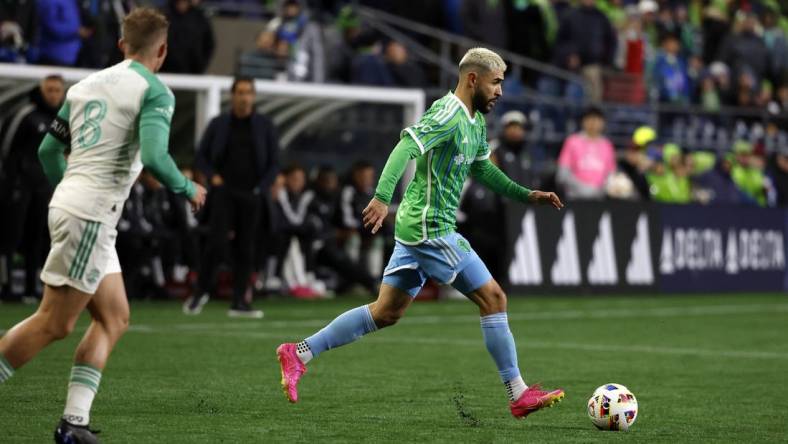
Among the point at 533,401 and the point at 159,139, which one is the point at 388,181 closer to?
the point at 533,401

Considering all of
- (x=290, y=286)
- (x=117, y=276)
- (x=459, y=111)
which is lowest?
(x=290, y=286)

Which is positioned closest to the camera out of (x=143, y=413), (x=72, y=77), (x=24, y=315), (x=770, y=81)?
(x=143, y=413)

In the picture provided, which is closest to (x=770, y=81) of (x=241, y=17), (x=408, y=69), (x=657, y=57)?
(x=657, y=57)

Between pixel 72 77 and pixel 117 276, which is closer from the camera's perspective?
pixel 117 276

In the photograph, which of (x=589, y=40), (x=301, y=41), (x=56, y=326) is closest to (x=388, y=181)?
(x=56, y=326)

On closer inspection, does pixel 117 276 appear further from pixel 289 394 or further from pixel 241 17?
pixel 241 17

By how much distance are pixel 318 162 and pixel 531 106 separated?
168 inches

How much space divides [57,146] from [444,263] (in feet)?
7.73

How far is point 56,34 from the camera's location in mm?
17516

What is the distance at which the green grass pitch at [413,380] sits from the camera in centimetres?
780

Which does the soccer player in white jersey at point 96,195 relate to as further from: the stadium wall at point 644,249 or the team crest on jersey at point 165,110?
the stadium wall at point 644,249

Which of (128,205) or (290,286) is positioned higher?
(128,205)

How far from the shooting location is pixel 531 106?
23625mm

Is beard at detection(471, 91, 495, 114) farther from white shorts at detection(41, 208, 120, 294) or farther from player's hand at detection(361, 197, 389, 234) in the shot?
white shorts at detection(41, 208, 120, 294)
